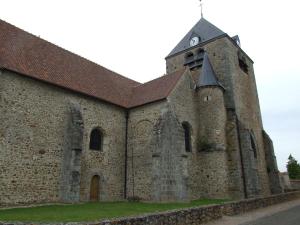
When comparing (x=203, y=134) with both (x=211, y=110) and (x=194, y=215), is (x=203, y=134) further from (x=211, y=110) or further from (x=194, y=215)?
(x=194, y=215)

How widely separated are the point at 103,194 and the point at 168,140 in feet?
15.5

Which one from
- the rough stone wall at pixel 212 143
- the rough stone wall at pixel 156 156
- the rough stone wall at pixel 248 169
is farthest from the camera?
the rough stone wall at pixel 248 169

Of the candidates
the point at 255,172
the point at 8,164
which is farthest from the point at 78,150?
the point at 255,172

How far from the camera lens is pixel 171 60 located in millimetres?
24125

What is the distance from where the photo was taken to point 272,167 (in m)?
21.6

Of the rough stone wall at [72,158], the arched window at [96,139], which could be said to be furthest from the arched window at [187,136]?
the rough stone wall at [72,158]

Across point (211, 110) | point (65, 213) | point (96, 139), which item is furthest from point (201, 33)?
point (65, 213)

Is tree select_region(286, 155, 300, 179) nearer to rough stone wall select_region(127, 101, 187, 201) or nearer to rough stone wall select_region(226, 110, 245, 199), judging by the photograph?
rough stone wall select_region(226, 110, 245, 199)

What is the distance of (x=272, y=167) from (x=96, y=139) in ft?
47.3

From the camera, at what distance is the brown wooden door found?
570 inches

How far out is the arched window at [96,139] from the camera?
50.0 feet

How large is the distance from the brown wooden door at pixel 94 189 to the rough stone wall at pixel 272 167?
14017 mm

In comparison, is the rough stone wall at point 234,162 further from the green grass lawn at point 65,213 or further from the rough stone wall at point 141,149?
the green grass lawn at point 65,213

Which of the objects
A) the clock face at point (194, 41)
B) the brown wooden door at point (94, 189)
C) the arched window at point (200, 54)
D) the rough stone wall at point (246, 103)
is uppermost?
the clock face at point (194, 41)
